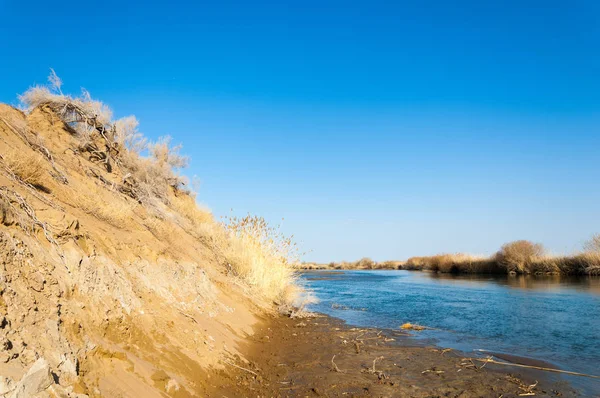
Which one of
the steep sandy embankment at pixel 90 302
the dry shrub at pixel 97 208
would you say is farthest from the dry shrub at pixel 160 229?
the steep sandy embankment at pixel 90 302

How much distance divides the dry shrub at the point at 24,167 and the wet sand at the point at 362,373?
12.4 feet

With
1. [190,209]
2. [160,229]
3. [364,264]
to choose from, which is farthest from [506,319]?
[364,264]

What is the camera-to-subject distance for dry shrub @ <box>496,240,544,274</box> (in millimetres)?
30625

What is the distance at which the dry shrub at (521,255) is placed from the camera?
3062 cm

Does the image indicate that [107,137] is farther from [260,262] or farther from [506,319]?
[506,319]

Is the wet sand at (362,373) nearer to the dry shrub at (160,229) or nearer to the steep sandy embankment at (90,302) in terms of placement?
the steep sandy embankment at (90,302)

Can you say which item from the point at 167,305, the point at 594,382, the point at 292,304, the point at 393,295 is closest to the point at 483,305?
the point at 393,295

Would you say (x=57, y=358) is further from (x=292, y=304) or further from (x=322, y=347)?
(x=292, y=304)

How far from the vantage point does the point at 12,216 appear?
12.5 ft

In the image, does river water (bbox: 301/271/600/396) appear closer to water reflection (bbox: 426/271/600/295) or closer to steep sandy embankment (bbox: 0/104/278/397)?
water reflection (bbox: 426/271/600/295)

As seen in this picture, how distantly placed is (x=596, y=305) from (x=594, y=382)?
8959 millimetres

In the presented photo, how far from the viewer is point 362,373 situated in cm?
600

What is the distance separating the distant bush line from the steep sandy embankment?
17410 millimetres

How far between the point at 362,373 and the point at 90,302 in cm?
408
